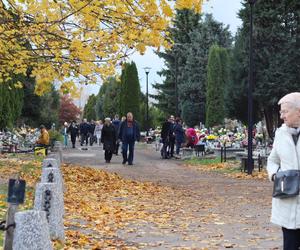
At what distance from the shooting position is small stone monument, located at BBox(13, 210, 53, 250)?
5617 millimetres

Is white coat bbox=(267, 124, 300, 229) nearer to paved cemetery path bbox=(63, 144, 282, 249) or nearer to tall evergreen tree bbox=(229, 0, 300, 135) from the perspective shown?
paved cemetery path bbox=(63, 144, 282, 249)

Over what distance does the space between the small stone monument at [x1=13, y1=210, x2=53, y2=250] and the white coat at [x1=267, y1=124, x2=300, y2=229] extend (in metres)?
1.92

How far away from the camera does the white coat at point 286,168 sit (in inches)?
211

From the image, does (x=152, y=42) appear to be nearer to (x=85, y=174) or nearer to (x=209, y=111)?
(x=85, y=174)

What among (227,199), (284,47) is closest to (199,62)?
(284,47)

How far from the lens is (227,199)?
13953 millimetres

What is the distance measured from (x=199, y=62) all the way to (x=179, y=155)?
28.0m

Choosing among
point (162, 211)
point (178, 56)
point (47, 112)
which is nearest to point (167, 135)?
point (162, 211)

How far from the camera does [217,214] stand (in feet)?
38.0

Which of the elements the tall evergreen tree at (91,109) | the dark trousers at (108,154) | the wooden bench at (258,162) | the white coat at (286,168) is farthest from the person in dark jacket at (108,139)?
the tall evergreen tree at (91,109)

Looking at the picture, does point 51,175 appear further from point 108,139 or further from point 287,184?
point 108,139

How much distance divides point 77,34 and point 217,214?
5479 mm

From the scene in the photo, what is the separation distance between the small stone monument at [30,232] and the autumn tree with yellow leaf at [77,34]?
6.70 meters

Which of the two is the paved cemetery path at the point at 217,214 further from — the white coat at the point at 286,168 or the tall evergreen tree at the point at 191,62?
the tall evergreen tree at the point at 191,62
